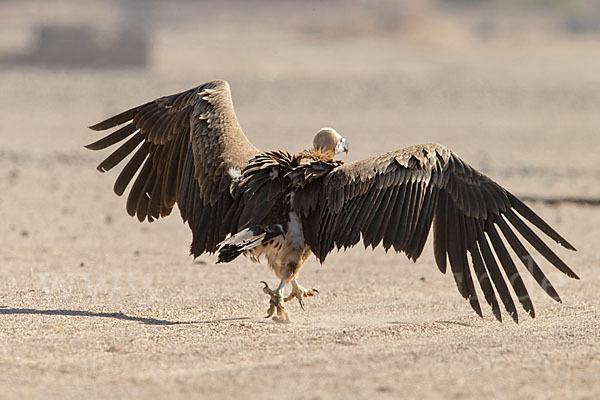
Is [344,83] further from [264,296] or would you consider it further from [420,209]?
[420,209]

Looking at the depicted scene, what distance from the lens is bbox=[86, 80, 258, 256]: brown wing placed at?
7570 millimetres

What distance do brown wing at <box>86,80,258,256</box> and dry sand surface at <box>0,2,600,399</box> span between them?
700mm

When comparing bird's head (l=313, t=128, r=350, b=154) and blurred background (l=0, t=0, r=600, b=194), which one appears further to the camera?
blurred background (l=0, t=0, r=600, b=194)

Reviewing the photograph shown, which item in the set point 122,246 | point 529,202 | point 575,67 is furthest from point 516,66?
point 122,246

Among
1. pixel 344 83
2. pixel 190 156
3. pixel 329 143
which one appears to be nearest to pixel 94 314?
pixel 190 156

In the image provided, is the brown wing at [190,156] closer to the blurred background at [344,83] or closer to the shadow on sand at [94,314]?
the shadow on sand at [94,314]

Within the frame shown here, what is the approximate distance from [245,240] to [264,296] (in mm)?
1590

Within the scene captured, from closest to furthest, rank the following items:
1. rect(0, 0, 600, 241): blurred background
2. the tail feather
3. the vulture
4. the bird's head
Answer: the tail feather, the vulture, the bird's head, rect(0, 0, 600, 241): blurred background

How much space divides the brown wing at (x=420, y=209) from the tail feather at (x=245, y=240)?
317mm

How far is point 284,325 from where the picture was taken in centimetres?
709

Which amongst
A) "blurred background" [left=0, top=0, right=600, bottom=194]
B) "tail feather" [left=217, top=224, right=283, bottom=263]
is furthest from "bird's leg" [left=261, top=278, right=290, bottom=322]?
"blurred background" [left=0, top=0, right=600, bottom=194]

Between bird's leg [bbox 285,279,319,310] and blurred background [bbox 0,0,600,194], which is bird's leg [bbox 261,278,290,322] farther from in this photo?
blurred background [bbox 0,0,600,194]

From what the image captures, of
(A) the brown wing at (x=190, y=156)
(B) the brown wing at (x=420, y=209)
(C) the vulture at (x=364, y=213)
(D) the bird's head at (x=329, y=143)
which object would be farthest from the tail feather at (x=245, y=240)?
(D) the bird's head at (x=329, y=143)

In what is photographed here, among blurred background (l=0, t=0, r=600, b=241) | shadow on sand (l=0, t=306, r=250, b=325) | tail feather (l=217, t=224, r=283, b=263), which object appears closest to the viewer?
tail feather (l=217, t=224, r=283, b=263)
